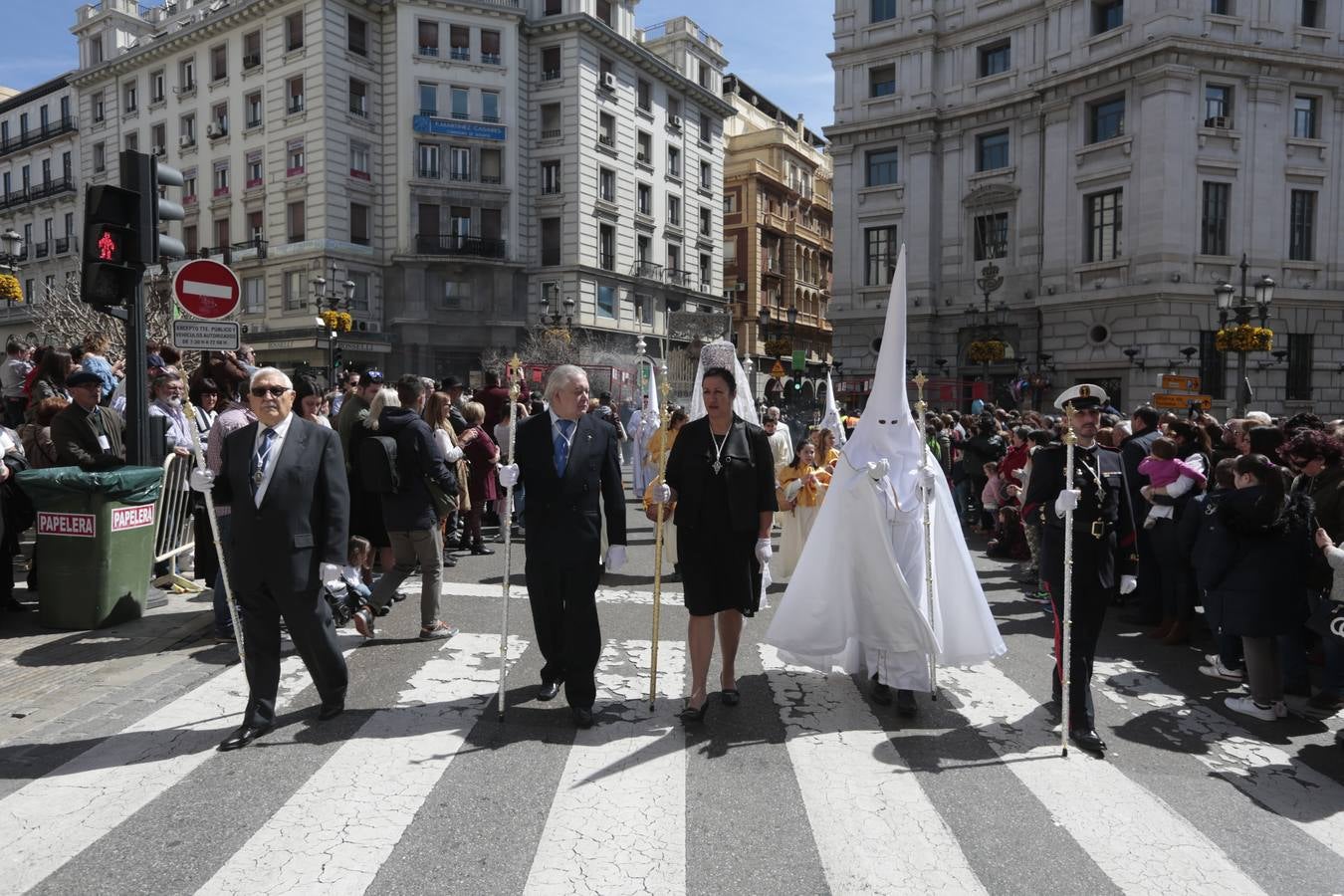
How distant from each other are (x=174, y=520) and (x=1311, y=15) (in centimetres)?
3891

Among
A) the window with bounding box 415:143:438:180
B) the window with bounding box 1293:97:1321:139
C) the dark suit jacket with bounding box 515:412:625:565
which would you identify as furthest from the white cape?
the window with bounding box 415:143:438:180

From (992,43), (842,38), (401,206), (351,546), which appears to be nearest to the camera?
(351,546)

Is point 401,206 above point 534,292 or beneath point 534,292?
above

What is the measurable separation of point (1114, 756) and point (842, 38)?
3855 centimetres

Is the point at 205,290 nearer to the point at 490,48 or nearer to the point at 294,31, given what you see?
the point at 294,31

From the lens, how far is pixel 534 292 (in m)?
44.1

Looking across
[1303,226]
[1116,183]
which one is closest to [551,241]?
[1116,183]

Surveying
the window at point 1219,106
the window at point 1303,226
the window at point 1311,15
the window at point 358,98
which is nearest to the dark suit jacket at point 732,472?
the window at point 1219,106

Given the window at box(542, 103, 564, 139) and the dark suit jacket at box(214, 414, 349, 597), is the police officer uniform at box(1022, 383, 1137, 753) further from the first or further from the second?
the window at box(542, 103, 564, 139)

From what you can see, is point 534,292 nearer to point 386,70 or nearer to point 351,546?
point 386,70

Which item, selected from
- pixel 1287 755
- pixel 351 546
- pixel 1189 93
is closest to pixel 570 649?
pixel 351 546

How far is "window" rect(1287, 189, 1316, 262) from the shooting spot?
103ft

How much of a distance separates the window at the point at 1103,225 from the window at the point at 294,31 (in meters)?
34.1

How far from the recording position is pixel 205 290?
7688 millimetres
